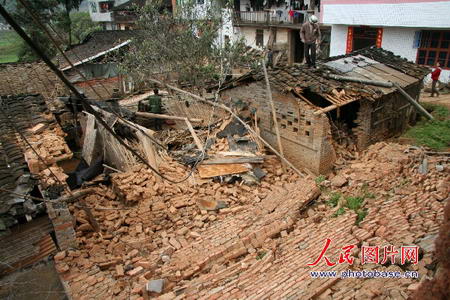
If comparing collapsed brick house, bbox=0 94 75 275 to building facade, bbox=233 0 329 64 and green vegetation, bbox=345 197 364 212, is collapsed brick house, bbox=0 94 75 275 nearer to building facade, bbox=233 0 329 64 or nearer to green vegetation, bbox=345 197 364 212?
green vegetation, bbox=345 197 364 212

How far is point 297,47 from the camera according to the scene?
2758cm

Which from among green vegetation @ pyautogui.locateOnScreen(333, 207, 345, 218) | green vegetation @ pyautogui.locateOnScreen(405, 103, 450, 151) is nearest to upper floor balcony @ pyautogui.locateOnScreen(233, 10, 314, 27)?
green vegetation @ pyautogui.locateOnScreen(405, 103, 450, 151)

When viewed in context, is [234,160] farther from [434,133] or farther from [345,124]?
[434,133]

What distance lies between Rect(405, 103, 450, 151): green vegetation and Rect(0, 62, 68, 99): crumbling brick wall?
53.3 feet

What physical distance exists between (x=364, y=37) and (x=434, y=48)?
173 inches

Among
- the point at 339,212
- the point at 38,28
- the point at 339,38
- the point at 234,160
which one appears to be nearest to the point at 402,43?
the point at 339,38

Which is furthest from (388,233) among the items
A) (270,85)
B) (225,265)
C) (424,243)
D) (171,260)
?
(270,85)

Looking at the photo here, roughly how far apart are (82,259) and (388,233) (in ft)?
18.5

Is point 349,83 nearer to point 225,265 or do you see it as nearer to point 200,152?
point 200,152

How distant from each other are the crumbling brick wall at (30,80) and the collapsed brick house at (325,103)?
994cm

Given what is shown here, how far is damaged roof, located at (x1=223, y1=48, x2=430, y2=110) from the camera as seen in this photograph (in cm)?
974

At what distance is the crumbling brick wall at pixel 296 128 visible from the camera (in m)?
9.73

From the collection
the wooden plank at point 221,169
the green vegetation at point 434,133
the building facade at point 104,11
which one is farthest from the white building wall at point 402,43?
the building facade at point 104,11

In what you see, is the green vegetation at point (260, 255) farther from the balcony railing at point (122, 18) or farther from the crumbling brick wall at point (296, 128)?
the balcony railing at point (122, 18)
